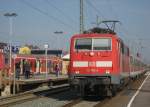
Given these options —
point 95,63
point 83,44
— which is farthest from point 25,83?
point 95,63

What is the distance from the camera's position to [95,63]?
21.2 meters

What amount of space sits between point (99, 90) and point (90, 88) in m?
0.63

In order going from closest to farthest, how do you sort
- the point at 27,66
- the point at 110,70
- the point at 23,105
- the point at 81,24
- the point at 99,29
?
the point at 23,105 → the point at 110,70 → the point at 99,29 → the point at 81,24 → the point at 27,66

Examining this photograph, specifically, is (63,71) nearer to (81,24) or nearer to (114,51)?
(81,24)

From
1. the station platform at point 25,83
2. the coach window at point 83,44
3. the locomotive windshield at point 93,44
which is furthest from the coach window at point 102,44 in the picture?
the station platform at point 25,83

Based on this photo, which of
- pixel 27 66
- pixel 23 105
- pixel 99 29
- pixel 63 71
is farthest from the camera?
pixel 63 71

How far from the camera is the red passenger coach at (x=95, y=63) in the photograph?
69.1ft

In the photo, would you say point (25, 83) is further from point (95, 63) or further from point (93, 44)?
point (95, 63)

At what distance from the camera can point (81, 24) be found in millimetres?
32562

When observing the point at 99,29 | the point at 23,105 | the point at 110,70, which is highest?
the point at 99,29

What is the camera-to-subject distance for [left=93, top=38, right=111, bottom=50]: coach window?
2150 cm

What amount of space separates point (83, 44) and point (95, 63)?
4.15 ft

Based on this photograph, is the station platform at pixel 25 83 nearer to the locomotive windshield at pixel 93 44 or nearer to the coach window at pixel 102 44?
the locomotive windshield at pixel 93 44

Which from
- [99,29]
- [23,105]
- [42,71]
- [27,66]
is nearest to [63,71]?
[42,71]
